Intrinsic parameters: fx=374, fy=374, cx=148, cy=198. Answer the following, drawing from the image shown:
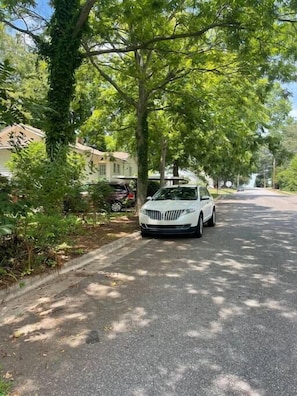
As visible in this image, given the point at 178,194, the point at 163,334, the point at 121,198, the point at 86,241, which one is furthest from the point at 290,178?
the point at 163,334

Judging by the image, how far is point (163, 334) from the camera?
4152 mm

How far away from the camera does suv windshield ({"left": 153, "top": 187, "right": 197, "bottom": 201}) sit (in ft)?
38.6

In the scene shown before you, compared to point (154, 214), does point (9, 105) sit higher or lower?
higher

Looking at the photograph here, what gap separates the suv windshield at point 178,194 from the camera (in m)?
11.8

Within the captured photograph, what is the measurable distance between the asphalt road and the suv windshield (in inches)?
177

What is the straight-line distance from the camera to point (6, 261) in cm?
631

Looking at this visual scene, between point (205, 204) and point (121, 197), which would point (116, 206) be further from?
point (205, 204)

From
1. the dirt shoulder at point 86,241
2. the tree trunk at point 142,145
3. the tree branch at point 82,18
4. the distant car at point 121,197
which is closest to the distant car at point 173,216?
the dirt shoulder at point 86,241

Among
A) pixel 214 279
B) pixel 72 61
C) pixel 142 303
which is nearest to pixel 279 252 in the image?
pixel 214 279

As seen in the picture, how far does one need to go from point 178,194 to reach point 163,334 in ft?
26.5

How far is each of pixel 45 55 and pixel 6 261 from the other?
664 centimetres

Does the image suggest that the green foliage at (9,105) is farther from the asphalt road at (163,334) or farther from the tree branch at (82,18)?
the tree branch at (82,18)

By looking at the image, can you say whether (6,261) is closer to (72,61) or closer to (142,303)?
(142,303)

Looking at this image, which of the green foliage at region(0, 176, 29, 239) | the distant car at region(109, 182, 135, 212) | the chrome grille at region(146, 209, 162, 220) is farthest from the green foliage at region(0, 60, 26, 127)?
the distant car at region(109, 182, 135, 212)
